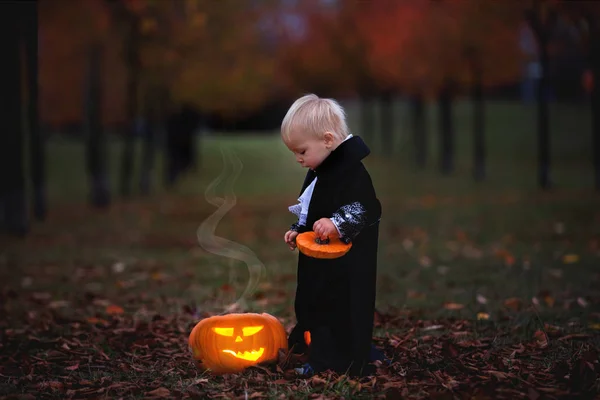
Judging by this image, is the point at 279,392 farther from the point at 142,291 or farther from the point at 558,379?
the point at 142,291

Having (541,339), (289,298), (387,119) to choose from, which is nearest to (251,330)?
(541,339)

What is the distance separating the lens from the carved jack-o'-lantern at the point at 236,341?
525 cm

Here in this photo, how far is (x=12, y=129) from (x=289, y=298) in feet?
24.0

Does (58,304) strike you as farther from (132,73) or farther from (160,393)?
(132,73)

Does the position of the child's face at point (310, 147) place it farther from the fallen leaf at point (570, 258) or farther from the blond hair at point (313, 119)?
the fallen leaf at point (570, 258)

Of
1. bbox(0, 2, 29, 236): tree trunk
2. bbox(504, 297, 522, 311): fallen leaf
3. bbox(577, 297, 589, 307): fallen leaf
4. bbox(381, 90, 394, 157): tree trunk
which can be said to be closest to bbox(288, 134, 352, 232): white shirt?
bbox(504, 297, 522, 311): fallen leaf

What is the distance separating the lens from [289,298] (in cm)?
844

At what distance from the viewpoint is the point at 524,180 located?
26.0 meters

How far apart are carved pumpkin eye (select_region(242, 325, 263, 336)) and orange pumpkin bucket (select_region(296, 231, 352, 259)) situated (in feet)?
2.22

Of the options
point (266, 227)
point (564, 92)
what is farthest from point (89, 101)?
point (564, 92)

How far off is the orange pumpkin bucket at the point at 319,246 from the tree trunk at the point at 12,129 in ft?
30.5

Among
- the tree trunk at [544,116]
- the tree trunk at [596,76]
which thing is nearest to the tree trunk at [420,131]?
the tree trunk at [544,116]

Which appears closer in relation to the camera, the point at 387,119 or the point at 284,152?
the point at 387,119

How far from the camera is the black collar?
5.10 m
